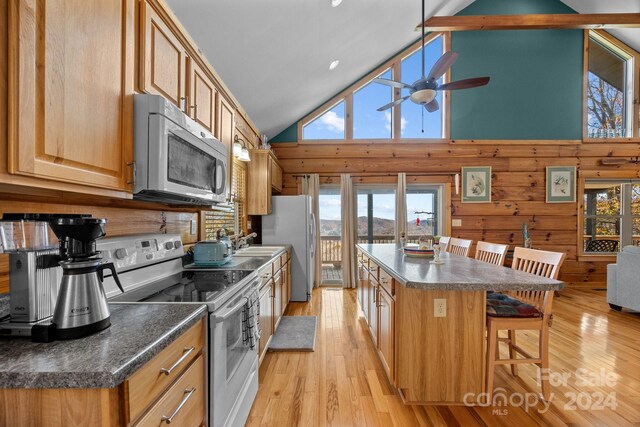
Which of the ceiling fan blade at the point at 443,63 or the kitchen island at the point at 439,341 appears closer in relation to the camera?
the kitchen island at the point at 439,341

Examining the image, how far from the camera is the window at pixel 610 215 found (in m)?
4.93

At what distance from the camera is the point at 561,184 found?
5.04m

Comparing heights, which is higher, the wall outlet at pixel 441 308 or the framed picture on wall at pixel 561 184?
the framed picture on wall at pixel 561 184

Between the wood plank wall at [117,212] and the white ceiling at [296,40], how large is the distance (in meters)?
1.30

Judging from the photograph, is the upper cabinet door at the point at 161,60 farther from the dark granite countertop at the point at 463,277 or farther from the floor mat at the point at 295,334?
the floor mat at the point at 295,334

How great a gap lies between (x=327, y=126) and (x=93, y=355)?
16.1 ft

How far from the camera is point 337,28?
320cm

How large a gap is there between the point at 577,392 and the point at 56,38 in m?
3.36

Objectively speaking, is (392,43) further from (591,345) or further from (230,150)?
(591,345)

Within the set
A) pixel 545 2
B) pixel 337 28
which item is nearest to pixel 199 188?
pixel 337 28

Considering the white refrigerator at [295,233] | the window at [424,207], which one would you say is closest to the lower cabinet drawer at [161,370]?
the white refrigerator at [295,233]

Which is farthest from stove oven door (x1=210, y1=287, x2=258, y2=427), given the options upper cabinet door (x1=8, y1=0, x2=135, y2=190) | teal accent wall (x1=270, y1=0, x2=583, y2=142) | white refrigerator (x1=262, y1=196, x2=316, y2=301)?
teal accent wall (x1=270, y1=0, x2=583, y2=142)

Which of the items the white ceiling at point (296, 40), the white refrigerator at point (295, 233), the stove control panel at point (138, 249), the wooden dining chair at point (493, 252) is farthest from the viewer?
the white refrigerator at point (295, 233)

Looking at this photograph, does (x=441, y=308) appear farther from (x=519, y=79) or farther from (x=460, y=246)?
(x=519, y=79)
